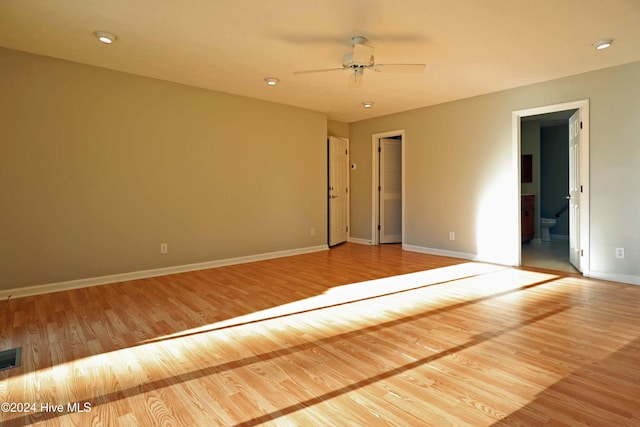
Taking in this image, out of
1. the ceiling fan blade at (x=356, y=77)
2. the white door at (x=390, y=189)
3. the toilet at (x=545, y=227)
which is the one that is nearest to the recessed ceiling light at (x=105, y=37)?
the ceiling fan blade at (x=356, y=77)

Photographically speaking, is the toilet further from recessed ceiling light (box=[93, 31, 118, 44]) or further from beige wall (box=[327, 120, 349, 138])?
recessed ceiling light (box=[93, 31, 118, 44])

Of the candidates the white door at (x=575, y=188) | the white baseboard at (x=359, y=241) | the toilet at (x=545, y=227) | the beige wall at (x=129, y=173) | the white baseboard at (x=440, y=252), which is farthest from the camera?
the toilet at (x=545, y=227)

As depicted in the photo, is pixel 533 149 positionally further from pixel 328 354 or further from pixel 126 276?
pixel 126 276

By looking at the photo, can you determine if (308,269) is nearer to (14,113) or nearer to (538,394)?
(538,394)

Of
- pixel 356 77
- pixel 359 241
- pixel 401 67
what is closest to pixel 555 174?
pixel 359 241

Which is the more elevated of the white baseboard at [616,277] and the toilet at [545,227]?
the toilet at [545,227]

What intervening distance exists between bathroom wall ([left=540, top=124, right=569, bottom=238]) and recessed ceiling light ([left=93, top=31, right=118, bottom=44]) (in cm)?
845

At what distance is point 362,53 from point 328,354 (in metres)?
2.64

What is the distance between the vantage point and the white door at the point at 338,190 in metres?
6.66

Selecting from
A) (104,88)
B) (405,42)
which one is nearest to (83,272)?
(104,88)

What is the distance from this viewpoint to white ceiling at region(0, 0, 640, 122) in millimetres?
2670

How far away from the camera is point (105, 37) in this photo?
313 centimetres

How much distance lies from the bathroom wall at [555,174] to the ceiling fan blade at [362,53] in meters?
6.44

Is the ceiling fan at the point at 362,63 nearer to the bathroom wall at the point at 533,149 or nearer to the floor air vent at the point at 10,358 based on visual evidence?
the floor air vent at the point at 10,358
